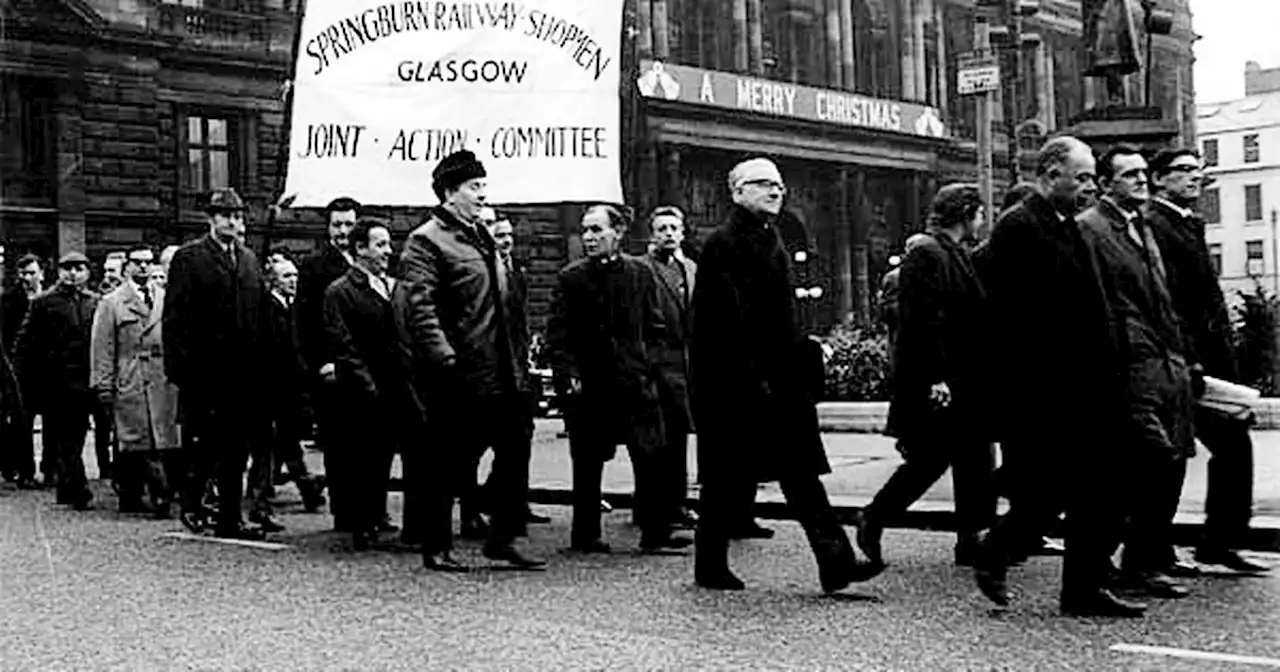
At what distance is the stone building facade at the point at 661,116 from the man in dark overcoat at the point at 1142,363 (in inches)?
585

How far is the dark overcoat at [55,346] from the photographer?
554 inches

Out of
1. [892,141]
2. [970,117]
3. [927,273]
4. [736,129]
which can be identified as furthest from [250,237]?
[927,273]

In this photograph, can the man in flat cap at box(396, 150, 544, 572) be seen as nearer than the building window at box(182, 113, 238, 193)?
Yes

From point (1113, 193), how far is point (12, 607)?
5.13 meters

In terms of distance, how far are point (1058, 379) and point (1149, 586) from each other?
124 cm

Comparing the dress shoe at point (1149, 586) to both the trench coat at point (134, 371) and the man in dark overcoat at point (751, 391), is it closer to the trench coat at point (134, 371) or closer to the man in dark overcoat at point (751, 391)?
the man in dark overcoat at point (751, 391)

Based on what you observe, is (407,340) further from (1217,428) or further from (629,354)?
(1217,428)

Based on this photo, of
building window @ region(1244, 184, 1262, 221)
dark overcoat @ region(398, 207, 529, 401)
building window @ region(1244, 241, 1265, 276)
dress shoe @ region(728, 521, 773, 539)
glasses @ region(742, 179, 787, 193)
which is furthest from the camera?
building window @ region(1244, 241, 1265, 276)

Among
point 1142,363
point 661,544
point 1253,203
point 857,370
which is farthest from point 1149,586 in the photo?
point 857,370

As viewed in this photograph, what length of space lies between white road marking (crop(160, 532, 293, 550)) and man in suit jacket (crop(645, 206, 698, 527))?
7.35 ft

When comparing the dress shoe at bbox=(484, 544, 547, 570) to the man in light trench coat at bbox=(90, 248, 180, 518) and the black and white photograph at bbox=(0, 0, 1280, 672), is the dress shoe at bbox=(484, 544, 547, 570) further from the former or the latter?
the man in light trench coat at bbox=(90, 248, 180, 518)

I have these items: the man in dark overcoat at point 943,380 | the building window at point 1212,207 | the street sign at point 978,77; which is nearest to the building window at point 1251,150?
the building window at point 1212,207

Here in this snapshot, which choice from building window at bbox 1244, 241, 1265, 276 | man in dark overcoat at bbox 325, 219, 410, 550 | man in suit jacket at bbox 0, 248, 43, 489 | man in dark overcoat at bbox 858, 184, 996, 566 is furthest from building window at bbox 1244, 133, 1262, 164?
man in suit jacket at bbox 0, 248, 43, 489

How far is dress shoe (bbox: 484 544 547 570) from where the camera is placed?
924 cm
